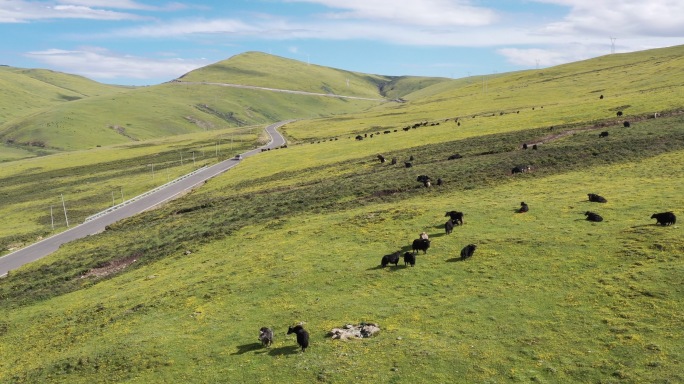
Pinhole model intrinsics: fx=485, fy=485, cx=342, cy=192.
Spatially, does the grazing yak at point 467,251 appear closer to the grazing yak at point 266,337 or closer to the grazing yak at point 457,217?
the grazing yak at point 457,217

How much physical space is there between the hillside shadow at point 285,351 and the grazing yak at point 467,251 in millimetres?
14705

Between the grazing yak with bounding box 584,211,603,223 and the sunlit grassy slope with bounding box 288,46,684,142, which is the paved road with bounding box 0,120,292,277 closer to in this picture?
the sunlit grassy slope with bounding box 288,46,684,142

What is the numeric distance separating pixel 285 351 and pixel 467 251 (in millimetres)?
15656

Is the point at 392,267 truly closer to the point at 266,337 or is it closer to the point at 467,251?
the point at 467,251

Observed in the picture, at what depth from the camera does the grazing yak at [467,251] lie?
34562mm

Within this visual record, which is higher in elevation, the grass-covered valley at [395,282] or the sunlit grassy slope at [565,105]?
the sunlit grassy slope at [565,105]

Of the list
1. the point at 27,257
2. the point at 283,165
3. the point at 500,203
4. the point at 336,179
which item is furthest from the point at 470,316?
the point at 283,165

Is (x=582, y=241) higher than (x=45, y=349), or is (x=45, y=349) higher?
(x=582, y=241)

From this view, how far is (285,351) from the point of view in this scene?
25.3 metres

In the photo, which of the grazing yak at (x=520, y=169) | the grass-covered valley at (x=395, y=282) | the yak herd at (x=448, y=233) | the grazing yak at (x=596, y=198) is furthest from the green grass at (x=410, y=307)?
the grazing yak at (x=520, y=169)

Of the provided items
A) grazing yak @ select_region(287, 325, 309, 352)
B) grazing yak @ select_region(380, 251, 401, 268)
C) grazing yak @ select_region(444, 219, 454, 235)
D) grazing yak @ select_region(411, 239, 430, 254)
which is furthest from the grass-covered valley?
grazing yak @ select_region(444, 219, 454, 235)

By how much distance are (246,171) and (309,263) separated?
74.0m

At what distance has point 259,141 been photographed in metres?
188

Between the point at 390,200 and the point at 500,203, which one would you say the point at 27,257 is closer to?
the point at 390,200
